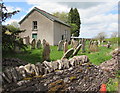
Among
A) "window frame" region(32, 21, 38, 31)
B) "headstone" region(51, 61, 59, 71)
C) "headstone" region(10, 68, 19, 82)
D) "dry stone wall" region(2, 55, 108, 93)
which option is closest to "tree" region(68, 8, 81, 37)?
"window frame" region(32, 21, 38, 31)

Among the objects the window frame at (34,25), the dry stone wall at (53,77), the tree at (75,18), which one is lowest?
the dry stone wall at (53,77)

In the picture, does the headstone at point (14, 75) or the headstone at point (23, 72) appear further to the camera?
the headstone at point (23, 72)

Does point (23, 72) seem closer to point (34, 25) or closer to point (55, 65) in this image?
point (55, 65)

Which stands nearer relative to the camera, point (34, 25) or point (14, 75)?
point (14, 75)

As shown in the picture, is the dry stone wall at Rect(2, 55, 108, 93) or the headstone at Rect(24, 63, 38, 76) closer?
the dry stone wall at Rect(2, 55, 108, 93)

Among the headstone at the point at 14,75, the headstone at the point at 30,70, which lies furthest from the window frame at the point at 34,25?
the headstone at the point at 14,75

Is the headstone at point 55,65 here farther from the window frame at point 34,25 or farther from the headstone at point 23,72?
the window frame at point 34,25

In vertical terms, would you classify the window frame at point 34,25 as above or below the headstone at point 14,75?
above

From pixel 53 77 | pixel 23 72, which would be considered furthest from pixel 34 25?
pixel 23 72

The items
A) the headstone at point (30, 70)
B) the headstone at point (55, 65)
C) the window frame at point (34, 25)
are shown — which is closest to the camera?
the headstone at point (30, 70)

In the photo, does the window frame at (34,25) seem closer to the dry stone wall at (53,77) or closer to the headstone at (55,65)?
the dry stone wall at (53,77)

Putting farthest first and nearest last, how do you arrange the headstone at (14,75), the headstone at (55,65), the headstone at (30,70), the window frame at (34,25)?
1. the window frame at (34,25)
2. the headstone at (55,65)
3. the headstone at (30,70)
4. the headstone at (14,75)

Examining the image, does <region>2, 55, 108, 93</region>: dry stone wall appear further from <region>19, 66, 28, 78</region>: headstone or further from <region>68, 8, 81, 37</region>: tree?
<region>68, 8, 81, 37</region>: tree

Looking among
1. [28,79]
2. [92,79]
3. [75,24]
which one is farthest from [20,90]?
[75,24]
